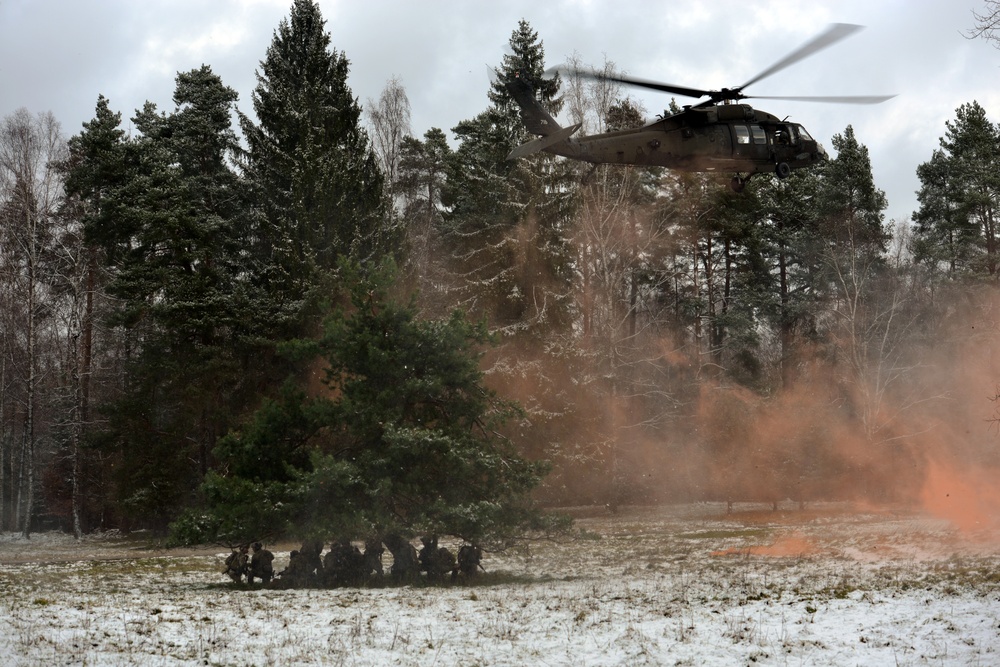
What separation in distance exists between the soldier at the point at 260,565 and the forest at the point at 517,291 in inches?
496

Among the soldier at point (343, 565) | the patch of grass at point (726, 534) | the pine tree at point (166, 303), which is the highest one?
the pine tree at point (166, 303)

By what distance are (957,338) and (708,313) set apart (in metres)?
11.1

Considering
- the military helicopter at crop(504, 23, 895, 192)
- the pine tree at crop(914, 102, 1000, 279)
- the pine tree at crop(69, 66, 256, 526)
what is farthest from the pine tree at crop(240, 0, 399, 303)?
the pine tree at crop(914, 102, 1000, 279)

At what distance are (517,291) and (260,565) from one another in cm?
2283

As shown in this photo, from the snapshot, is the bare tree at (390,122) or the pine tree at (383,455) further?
the bare tree at (390,122)

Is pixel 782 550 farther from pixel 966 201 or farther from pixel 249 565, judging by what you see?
pixel 966 201

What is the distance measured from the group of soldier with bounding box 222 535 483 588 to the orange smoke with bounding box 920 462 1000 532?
52.2 feet

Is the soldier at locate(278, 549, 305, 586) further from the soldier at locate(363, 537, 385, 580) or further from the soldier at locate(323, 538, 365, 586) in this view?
the soldier at locate(363, 537, 385, 580)

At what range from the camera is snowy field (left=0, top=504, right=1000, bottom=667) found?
10710mm

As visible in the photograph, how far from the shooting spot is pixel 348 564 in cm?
1858

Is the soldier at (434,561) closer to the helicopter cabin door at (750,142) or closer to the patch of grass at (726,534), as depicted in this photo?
the patch of grass at (726,534)

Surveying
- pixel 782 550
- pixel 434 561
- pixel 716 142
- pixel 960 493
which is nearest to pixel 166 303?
pixel 434 561

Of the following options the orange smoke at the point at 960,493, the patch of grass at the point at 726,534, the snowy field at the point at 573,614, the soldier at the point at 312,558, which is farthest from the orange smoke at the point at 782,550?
the soldier at the point at 312,558

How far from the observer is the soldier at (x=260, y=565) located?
18.3m
